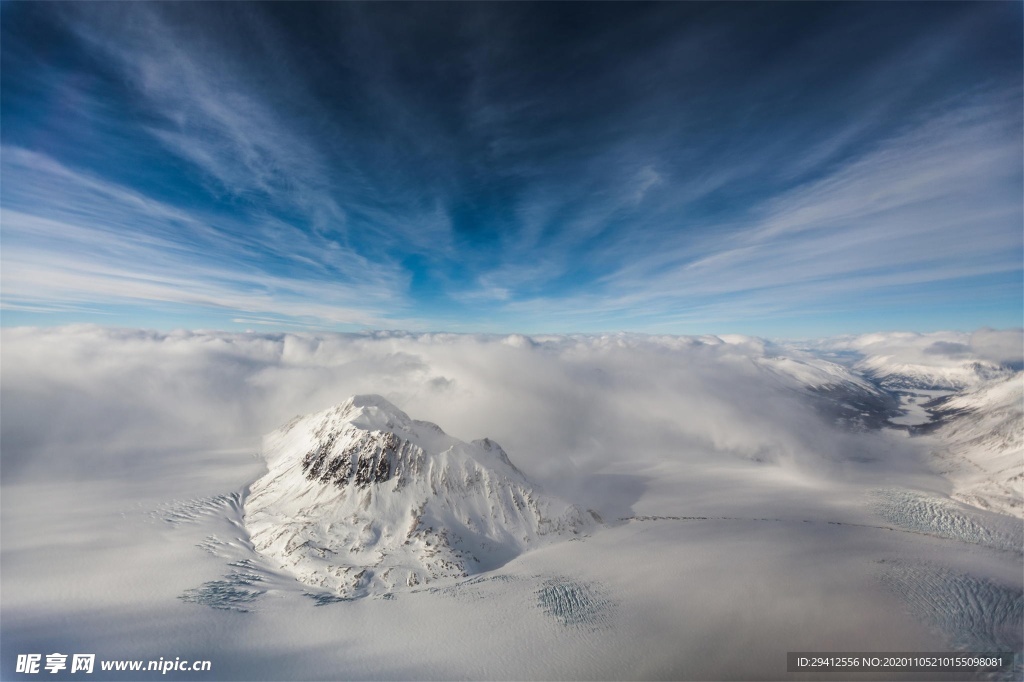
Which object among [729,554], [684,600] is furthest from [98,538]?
[729,554]

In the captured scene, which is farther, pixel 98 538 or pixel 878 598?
pixel 98 538

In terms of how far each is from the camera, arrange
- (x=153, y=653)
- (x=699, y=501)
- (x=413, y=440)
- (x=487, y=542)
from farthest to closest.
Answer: (x=699, y=501) → (x=413, y=440) → (x=487, y=542) → (x=153, y=653)

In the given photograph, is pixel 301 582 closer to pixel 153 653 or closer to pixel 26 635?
pixel 153 653

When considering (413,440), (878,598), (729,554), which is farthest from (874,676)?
(413,440)

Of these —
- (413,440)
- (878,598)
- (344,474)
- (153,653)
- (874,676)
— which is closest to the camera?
(874,676)

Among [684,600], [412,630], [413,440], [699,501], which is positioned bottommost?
[699,501]

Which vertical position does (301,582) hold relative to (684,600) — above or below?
below
